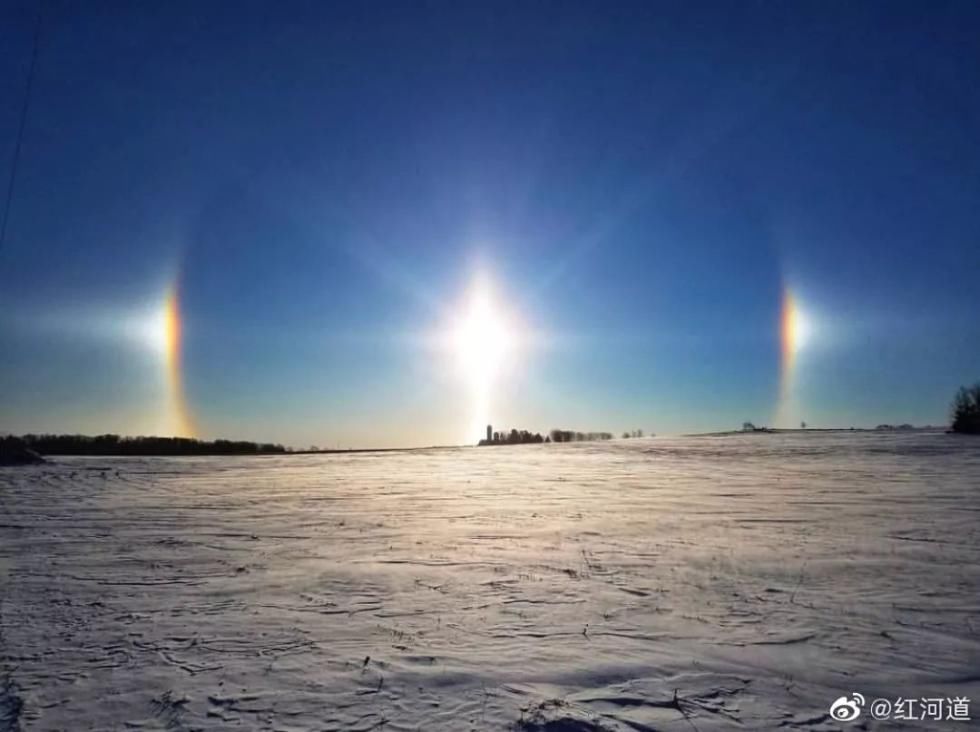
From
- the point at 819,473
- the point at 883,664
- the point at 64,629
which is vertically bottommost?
the point at 64,629

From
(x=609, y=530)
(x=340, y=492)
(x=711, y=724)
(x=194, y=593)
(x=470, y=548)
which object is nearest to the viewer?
(x=711, y=724)

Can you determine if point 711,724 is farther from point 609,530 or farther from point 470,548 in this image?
point 609,530

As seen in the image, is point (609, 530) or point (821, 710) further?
point (609, 530)

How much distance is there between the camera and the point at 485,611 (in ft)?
24.1

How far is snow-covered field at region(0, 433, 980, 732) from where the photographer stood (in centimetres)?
497

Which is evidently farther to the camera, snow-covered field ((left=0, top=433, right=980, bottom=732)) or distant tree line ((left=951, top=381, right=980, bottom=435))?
distant tree line ((left=951, top=381, right=980, bottom=435))

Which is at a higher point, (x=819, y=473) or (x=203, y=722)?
(x=819, y=473)

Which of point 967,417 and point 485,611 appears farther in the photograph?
point 967,417

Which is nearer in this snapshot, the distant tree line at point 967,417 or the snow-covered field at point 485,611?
the snow-covered field at point 485,611

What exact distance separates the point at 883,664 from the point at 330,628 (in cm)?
568

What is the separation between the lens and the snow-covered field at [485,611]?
16.3 feet

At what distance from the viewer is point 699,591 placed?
8094 mm

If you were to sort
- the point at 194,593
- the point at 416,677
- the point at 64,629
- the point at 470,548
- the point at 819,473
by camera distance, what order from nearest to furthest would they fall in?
the point at 416,677 < the point at 64,629 < the point at 194,593 < the point at 470,548 < the point at 819,473

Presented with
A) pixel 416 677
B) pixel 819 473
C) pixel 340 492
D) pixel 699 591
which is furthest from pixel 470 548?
pixel 819 473
